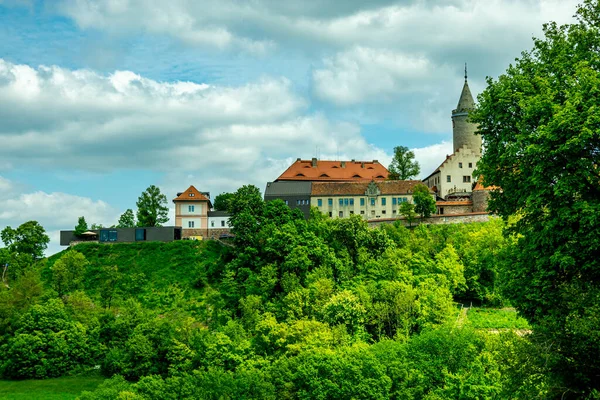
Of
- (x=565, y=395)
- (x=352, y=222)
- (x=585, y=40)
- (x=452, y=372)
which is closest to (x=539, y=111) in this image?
(x=585, y=40)

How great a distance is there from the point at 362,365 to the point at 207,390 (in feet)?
29.6

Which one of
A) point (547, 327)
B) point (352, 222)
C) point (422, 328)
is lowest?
point (422, 328)

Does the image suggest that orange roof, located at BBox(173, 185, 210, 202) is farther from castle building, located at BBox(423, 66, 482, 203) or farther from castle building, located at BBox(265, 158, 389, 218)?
castle building, located at BBox(423, 66, 482, 203)

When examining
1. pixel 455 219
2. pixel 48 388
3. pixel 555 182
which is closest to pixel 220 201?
pixel 455 219

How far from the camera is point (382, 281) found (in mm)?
47312

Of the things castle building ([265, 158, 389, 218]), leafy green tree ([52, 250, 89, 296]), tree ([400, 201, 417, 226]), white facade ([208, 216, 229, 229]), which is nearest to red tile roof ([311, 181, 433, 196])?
castle building ([265, 158, 389, 218])

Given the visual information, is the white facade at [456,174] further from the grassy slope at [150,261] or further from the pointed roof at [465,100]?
the grassy slope at [150,261]

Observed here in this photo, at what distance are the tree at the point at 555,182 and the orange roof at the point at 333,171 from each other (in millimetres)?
64678

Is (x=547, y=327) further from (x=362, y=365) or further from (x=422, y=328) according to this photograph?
(x=422, y=328)

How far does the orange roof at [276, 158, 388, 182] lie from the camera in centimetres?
9062

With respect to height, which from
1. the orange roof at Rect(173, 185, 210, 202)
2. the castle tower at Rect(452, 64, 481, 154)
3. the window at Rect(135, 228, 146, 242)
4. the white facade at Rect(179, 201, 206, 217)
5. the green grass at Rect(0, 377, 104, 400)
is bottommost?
the green grass at Rect(0, 377, 104, 400)

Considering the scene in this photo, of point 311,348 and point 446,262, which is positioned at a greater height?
point 446,262

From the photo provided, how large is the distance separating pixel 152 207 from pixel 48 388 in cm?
3992

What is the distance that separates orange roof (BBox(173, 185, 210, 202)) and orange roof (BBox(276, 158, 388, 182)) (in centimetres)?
1393
